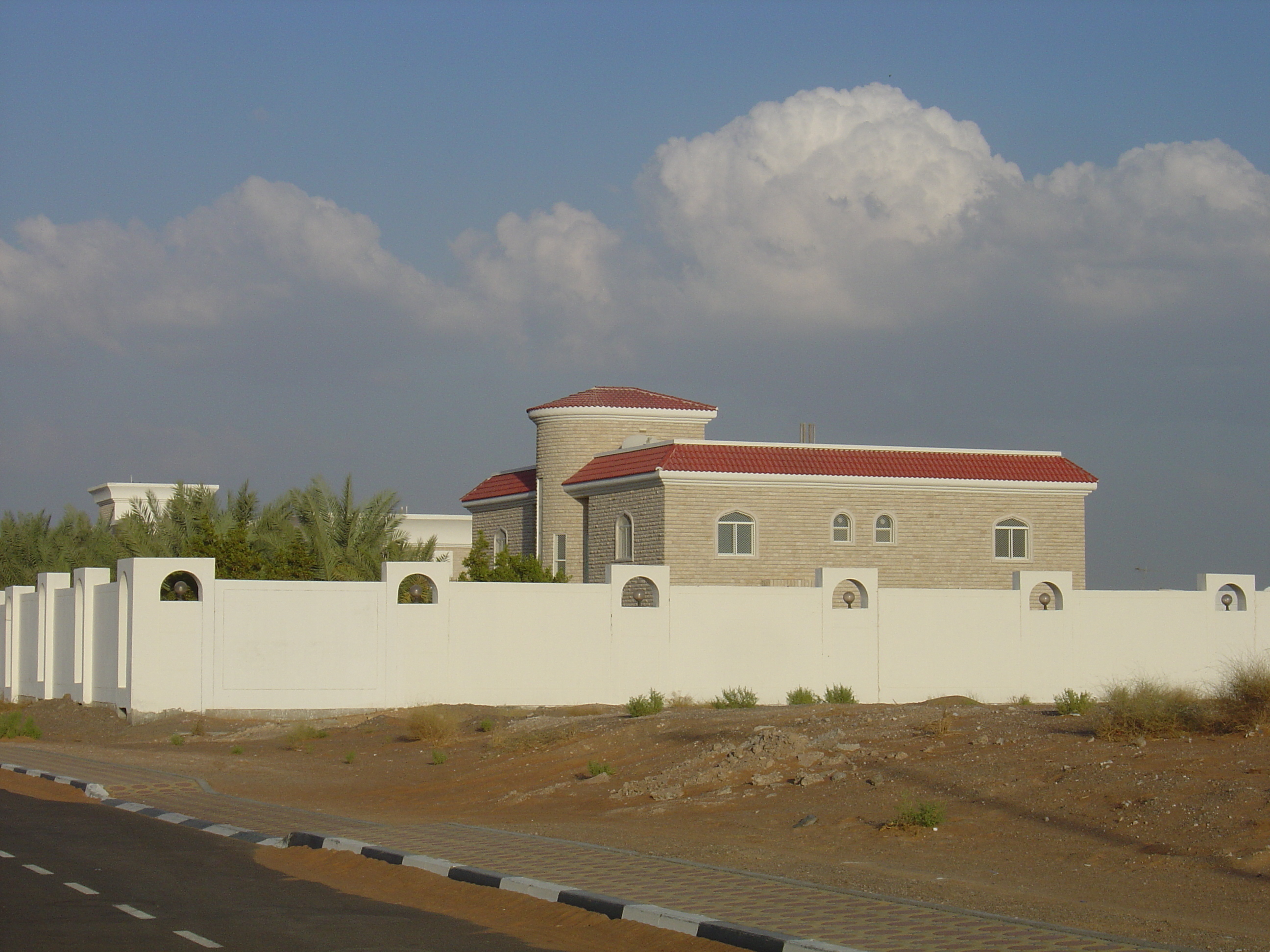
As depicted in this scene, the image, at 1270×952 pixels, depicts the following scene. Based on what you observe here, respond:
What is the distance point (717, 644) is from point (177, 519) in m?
17.3

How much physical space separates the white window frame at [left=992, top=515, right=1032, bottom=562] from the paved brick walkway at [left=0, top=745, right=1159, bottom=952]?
26628 millimetres

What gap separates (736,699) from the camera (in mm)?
27453

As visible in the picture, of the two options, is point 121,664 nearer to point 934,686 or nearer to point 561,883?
point 934,686

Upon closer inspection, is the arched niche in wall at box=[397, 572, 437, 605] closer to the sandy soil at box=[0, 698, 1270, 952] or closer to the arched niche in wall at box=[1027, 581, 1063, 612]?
the sandy soil at box=[0, 698, 1270, 952]

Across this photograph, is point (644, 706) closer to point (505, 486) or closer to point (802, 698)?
point (802, 698)

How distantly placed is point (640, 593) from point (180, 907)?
19671 mm

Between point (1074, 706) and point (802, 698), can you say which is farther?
point (802, 698)

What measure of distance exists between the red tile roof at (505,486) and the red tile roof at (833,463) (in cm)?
410

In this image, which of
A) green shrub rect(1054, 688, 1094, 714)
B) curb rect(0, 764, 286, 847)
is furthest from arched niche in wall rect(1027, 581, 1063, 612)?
curb rect(0, 764, 286, 847)

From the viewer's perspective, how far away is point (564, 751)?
1906cm

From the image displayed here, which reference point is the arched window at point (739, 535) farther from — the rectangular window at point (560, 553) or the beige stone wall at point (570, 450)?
the rectangular window at point (560, 553)

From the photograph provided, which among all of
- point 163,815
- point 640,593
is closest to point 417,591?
point 640,593

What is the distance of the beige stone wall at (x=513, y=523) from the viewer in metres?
43.5

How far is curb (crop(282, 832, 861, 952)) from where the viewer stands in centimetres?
783
